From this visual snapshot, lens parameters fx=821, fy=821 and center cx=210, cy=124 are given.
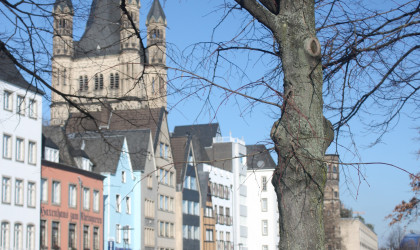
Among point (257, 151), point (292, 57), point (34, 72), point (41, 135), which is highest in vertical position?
point (41, 135)

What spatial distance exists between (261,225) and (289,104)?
93.3 metres

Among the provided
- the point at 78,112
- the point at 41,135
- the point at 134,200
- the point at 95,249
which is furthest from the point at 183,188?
the point at 78,112

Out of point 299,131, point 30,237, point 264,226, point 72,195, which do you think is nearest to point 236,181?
point 264,226

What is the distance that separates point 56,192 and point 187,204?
25289 mm

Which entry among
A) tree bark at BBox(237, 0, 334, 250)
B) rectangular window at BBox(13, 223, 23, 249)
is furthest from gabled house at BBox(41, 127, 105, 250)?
tree bark at BBox(237, 0, 334, 250)

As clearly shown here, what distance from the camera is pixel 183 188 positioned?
7294 centimetres

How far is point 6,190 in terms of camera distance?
45.1m

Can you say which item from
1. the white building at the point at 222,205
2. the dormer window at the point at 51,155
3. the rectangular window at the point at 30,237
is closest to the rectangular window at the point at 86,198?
the dormer window at the point at 51,155

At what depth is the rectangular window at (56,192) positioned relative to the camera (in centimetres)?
4988

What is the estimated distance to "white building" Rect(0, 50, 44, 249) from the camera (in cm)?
4456

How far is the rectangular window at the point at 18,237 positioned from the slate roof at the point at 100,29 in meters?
37.2

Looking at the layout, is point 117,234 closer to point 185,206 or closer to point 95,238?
point 95,238

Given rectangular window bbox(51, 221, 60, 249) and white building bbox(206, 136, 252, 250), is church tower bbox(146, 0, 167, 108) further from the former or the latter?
white building bbox(206, 136, 252, 250)

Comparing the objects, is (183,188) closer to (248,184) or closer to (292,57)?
(248,184)
